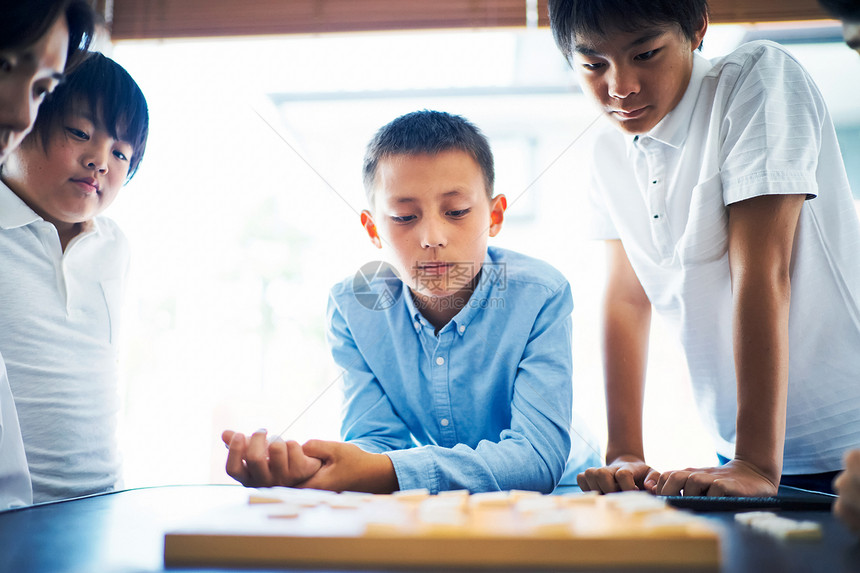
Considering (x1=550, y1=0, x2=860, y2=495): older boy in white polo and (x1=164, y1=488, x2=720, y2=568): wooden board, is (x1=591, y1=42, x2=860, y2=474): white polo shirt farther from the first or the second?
(x1=164, y1=488, x2=720, y2=568): wooden board

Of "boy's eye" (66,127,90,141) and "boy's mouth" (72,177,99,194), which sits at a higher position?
"boy's eye" (66,127,90,141)

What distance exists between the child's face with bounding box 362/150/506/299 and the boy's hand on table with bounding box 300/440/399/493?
33cm

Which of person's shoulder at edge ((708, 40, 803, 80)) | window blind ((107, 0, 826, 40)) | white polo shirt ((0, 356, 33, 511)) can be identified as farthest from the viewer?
window blind ((107, 0, 826, 40))

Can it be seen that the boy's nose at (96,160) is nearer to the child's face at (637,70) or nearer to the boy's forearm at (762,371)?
the child's face at (637,70)

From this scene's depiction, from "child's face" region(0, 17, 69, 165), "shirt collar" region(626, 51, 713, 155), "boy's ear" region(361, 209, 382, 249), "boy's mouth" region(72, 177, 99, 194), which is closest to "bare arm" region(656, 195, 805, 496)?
"shirt collar" region(626, 51, 713, 155)

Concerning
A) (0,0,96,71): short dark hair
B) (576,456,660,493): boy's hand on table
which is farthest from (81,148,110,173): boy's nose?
(576,456,660,493): boy's hand on table

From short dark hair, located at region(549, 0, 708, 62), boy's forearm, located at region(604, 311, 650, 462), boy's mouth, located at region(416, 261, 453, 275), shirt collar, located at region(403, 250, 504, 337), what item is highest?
short dark hair, located at region(549, 0, 708, 62)

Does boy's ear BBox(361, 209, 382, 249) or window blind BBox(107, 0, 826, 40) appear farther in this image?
window blind BBox(107, 0, 826, 40)

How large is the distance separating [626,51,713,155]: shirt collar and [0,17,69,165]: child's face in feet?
2.22

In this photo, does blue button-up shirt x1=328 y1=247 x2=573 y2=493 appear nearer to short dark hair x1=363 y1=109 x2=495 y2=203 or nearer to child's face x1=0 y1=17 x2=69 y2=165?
short dark hair x1=363 y1=109 x2=495 y2=203

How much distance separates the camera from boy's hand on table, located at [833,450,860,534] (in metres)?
0.33

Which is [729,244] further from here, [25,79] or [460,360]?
[25,79]

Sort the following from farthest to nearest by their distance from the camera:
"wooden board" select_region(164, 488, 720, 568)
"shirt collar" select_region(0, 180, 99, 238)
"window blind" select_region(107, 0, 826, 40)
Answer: "window blind" select_region(107, 0, 826, 40), "shirt collar" select_region(0, 180, 99, 238), "wooden board" select_region(164, 488, 720, 568)

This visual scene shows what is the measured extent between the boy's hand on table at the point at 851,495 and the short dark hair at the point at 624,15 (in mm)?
533
